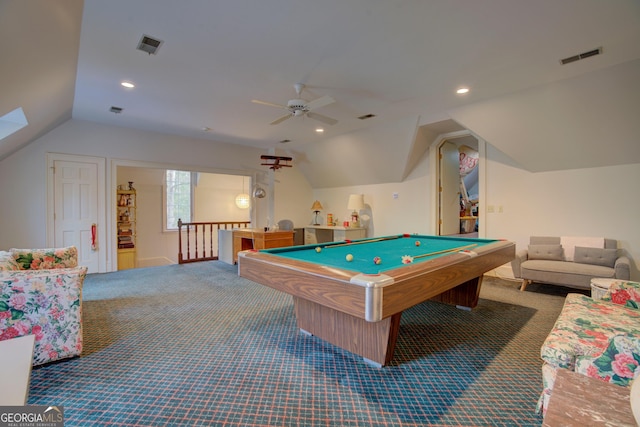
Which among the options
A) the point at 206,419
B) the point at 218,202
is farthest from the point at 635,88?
the point at 218,202

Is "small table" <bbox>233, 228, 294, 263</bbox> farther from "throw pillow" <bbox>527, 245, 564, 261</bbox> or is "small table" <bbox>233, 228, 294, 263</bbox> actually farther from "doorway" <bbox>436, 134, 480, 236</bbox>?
"throw pillow" <bbox>527, 245, 564, 261</bbox>

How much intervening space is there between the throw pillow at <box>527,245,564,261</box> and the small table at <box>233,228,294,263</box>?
3.94 m

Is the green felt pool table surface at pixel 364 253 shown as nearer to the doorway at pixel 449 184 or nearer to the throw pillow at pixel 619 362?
the throw pillow at pixel 619 362

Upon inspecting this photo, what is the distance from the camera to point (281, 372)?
1969 millimetres

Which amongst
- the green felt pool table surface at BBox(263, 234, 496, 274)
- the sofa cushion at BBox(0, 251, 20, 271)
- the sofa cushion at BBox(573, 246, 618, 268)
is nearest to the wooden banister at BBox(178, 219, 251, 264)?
the sofa cushion at BBox(0, 251, 20, 271)

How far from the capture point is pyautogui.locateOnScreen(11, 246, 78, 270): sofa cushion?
279 cm

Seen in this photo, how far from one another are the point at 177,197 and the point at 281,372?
282 inches

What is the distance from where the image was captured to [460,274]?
212 cm

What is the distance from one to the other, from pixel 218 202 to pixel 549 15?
26.6 ft

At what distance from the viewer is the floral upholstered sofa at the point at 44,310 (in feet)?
6.37

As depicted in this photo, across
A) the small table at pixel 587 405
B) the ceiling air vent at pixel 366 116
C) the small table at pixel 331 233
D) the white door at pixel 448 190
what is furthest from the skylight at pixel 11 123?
the white door at pixel 448 190

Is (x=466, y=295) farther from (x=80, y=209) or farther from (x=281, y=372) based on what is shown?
(x=80, y=209)

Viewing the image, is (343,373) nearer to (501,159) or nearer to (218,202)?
(501,159)

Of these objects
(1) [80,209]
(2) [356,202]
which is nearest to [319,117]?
(2) [356,202]
